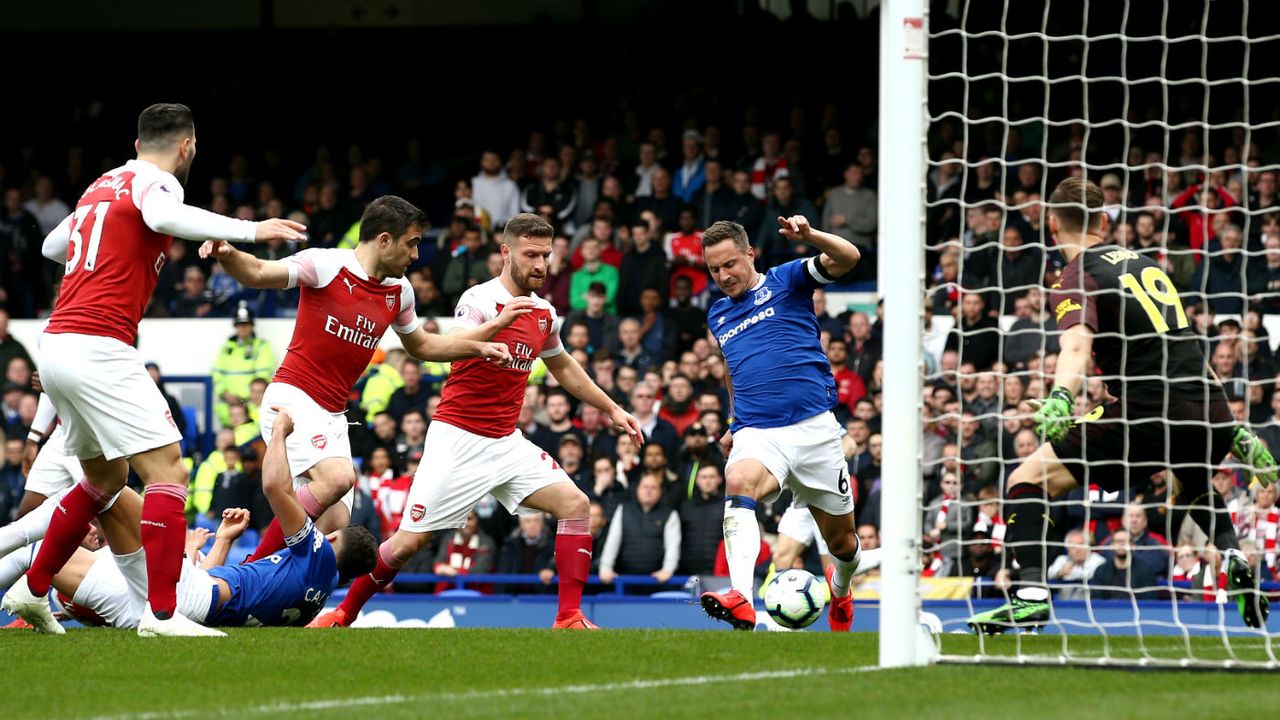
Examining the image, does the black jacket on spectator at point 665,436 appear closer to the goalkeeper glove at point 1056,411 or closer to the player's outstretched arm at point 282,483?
the player's outstretched arm at point 282,483

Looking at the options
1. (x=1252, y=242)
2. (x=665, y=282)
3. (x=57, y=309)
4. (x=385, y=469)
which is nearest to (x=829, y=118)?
(x=665, y=282)

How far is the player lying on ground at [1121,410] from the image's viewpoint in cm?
835

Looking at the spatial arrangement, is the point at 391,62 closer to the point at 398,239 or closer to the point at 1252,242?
the point at 1252,242

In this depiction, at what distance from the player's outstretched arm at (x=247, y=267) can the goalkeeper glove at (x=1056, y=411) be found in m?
3.88

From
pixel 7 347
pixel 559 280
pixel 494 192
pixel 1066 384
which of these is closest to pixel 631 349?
pixel 559 280

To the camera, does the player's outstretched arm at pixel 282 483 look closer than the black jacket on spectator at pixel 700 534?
Yes

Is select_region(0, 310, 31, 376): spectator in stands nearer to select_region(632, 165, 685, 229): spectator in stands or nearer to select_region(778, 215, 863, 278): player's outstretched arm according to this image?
select_region(632, 165, 685, 229): spectator in stands

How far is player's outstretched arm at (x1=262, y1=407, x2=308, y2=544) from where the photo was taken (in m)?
9.35

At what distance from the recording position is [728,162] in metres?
20.1

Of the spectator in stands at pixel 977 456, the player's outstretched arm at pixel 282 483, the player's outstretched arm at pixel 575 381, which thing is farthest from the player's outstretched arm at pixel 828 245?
the spectator in stands at pixel 977 456

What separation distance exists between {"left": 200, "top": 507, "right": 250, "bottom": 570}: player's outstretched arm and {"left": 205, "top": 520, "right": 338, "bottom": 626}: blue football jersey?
226 mm

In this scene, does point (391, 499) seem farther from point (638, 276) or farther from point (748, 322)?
point (748, 322)

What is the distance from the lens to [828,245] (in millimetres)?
9102

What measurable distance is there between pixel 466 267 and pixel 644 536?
215 inches
